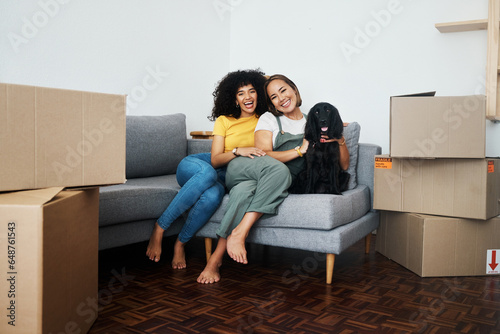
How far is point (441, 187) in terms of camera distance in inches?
85.1

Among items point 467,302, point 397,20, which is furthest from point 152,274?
point 397,20

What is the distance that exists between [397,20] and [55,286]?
2905 mm

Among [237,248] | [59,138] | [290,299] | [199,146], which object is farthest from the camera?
[199,146]

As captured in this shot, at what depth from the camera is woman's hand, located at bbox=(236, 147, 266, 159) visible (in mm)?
2227

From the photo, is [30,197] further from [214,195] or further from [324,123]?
[324,123]

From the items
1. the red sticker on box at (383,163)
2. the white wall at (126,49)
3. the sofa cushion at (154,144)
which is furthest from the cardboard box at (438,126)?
the white wall at (126,49)

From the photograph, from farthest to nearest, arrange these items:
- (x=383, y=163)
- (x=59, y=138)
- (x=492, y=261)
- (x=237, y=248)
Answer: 1. (x=383, y=163)
2. (x=492, y=261)
3. (x=237, y=248)
4. (x=59, y=138)

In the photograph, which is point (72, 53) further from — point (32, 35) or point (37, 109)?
point (37, 109)

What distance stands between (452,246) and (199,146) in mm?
1679

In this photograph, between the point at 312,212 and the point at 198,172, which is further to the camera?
the point at 198,172

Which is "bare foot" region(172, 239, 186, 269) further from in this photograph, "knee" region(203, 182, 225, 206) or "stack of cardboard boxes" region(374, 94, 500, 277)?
"stack of cardboard boxes" region(374, 94, 500, 277)

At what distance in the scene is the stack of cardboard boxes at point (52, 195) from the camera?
3.57ft

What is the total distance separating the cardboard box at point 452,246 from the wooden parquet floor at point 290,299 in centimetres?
5

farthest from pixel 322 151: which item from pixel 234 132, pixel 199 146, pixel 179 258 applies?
pixel 199 146
